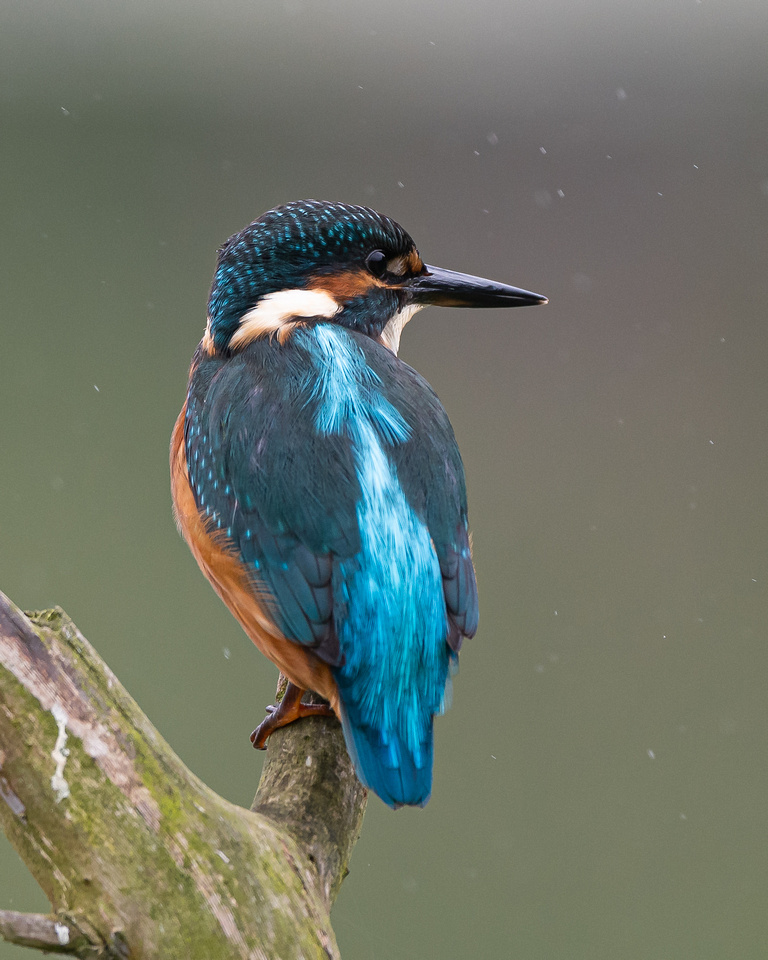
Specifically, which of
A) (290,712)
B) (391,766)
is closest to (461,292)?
(290,712)

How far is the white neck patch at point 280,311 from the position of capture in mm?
1296

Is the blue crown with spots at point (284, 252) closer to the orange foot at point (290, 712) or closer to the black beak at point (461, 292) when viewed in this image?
the black beak at point (461, 292)

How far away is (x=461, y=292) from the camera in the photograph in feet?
4.93

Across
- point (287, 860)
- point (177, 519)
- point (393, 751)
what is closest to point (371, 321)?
point (177, 519)

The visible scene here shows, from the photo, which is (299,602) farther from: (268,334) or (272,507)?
(268,334)

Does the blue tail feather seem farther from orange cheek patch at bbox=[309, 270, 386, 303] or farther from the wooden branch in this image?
orange cheek patch at bbox=[309, 270, 386, 303]

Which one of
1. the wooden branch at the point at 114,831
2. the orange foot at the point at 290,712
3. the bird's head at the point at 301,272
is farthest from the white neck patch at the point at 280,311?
the wooden branch at the point at 114,831

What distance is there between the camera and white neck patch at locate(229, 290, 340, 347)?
1.30 m

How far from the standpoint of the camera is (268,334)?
128 centimetres

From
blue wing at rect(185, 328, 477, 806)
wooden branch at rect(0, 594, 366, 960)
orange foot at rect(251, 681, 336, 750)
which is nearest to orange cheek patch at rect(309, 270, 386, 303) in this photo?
blue wing at rect(185, 328, 477, 806)

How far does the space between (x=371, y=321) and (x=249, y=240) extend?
20 cm

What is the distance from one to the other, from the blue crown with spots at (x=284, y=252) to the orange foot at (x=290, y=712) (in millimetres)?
450

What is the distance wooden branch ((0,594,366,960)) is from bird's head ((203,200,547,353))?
0.58m

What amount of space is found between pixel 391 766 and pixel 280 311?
2.01 ft
